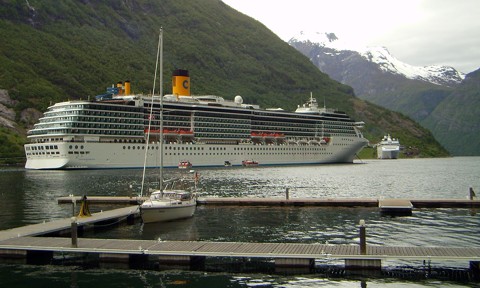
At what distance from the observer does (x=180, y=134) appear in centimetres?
12719

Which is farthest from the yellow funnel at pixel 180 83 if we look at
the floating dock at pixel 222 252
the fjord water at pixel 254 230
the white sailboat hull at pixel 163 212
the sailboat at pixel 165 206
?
the floating dock at pixel 222 252

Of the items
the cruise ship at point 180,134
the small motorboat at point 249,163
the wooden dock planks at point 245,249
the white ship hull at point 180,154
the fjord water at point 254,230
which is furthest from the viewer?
the small motorboat at point 249,163

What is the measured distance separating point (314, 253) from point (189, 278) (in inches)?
226

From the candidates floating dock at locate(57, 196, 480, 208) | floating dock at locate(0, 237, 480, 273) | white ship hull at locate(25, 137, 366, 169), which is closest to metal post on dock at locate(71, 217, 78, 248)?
floating dock at locate(0, 237, 480, 273)

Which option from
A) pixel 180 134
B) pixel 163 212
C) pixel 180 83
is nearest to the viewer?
pixel 163 212

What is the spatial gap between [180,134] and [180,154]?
567 centimetres

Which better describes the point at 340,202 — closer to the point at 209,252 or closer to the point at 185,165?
the point at 209,252

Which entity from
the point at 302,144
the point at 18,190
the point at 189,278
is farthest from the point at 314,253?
the point at 302,144

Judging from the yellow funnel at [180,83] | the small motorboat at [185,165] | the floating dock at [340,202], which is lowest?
the floating dock at [340,202]

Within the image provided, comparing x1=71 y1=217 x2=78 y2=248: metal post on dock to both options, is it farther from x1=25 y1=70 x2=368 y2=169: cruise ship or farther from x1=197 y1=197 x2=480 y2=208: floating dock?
x1=25 y1=70 x2=368 y2=169: cruise ship

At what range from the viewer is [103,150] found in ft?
366

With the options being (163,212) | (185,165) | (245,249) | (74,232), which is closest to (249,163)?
(185,165)

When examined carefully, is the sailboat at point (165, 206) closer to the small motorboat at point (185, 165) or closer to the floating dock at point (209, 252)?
the floating dock at point (209, 252)

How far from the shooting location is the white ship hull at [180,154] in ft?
355
